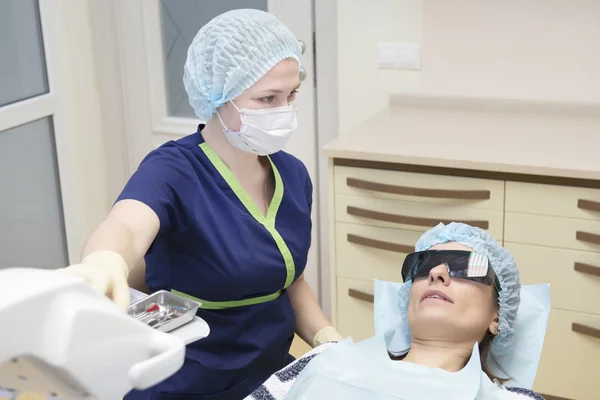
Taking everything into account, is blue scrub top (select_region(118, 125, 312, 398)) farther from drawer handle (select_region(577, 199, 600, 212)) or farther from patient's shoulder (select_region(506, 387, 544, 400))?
drawer handle (select_region(577, 199, 600, 212))

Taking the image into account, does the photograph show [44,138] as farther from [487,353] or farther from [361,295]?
[487,353]

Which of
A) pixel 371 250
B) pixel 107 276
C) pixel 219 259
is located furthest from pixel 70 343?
pixel 371 250

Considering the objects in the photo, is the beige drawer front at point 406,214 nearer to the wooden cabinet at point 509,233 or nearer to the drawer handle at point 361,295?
the wooden cabinet at point 509,233

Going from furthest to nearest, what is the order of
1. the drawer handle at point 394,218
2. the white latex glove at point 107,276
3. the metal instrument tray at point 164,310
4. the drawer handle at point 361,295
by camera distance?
the drawer handle at point 361,295
the drawer handle at point 394,218
the metal instrument tray at point 164,310
the white latex glove at point 107,276

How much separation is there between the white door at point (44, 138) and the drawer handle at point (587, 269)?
2.03 meters

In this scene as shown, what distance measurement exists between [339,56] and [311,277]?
2.97 ft

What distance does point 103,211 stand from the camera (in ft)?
11.8

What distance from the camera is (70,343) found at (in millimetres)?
762

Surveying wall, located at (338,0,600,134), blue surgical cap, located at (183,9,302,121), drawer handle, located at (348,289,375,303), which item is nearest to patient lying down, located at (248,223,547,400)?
blue surgical cap, located at (183,9,302,121)

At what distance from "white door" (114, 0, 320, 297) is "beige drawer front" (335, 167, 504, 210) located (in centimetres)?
62

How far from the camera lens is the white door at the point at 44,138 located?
3.07 m

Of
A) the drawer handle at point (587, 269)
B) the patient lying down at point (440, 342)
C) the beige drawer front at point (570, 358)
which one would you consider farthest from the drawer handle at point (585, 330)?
the patient lying down at point (440, 342)

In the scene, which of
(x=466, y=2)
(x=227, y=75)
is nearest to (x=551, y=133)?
(x=466, y=2)

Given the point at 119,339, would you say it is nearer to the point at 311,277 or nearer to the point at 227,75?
the point at 227,75
